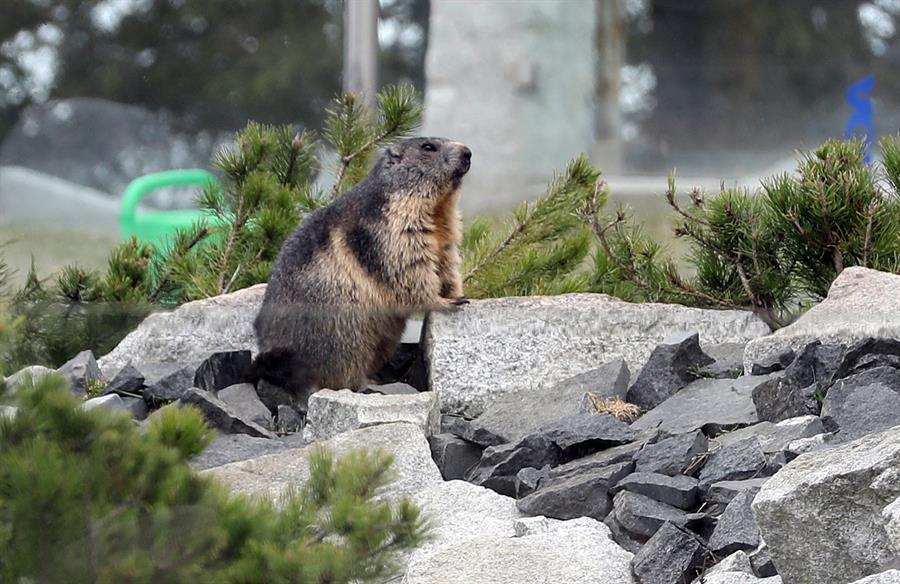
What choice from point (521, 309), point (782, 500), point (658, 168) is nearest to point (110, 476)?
point (782, 500)

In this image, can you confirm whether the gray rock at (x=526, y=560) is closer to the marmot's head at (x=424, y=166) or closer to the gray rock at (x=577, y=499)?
the gray rock at (x=577, y=499)

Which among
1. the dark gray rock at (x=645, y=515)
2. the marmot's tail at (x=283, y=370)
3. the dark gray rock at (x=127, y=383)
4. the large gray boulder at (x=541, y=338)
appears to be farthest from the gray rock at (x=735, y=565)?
the dark gray rock at (x=127, y=383)

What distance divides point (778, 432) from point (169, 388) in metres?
1.55

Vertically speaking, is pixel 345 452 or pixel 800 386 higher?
pixel 800 386

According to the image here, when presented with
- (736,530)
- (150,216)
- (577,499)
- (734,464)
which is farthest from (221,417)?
(150,216)

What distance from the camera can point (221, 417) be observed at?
315 centimetres

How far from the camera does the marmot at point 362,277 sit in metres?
3.68

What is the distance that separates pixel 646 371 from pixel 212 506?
5.95 ft

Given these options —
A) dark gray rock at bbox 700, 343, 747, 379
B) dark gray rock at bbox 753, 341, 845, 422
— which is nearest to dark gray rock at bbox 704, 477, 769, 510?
dark gray rock at bbox 753, 341, 845, 422

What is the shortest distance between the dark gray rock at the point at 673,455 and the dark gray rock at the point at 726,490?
0.13 m

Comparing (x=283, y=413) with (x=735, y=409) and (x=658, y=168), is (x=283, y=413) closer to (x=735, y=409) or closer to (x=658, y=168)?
(x=735, y=409)

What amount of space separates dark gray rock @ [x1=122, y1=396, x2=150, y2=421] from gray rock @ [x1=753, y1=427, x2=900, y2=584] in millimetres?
1699

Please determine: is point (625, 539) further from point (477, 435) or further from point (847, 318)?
point (847, 318)

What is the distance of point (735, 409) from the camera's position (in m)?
2.97
